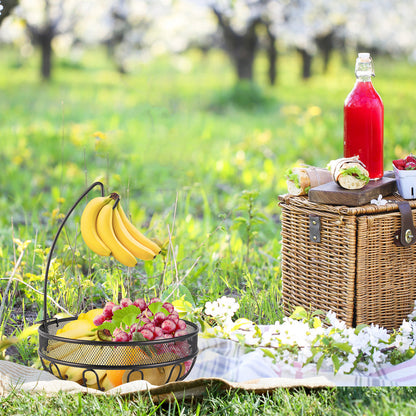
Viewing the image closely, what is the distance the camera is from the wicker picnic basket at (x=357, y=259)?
2.10 meters

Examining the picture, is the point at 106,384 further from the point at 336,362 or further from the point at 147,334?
the point at 336,362

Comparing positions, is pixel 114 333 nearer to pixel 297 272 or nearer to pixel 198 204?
pixel 297 272

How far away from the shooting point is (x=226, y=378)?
6.55 ft

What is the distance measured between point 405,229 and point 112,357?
107 centimetres

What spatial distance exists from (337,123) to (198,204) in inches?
103

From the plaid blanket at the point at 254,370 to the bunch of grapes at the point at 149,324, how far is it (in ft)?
0.61

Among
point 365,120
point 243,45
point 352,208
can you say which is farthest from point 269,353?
point 243,45

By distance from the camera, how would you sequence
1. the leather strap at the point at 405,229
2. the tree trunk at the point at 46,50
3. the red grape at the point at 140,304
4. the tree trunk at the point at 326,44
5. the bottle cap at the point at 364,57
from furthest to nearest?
the tree trunk at the point at 326,44, the tree trunk at the point at 46,50, the bottle cap at the point at 364,57, the leather strap at the point at 405,229, the red grape at the point at 140,304

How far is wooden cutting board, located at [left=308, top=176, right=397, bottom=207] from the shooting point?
2078 mm

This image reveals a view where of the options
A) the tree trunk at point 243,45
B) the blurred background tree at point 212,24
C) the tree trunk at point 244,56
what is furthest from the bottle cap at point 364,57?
the tree trunk at point 244,56

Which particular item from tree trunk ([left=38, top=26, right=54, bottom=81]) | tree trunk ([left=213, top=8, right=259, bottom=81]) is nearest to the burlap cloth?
tree trunk ([left=213, top=8, right=259, bottom=81])

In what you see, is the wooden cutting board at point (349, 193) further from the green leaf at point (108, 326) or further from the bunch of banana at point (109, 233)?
the green leaf at point (108, 326)

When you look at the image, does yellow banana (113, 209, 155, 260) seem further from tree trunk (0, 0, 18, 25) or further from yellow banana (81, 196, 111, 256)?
tree trunk (0, 0, 18, 25)

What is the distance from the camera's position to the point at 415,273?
2.28 meters
